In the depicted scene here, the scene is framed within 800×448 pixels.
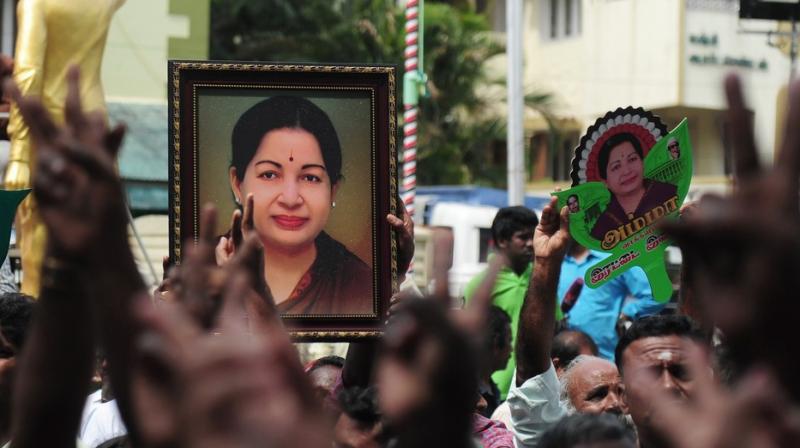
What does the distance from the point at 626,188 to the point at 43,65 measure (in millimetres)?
4611

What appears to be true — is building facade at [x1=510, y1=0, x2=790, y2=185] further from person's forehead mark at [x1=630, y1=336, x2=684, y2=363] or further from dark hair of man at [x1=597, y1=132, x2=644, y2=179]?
person's forehead mark at [x1=630, y1=336, x2=684, y2=363]

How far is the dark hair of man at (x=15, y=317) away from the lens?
4.45 metres

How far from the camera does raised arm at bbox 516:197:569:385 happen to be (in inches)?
171

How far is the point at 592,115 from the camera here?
28516 millimetres

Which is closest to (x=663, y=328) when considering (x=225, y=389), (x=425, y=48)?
(x=225, y=389)

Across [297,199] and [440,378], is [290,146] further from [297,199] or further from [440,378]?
[440,378]

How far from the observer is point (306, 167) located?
4.61 meters

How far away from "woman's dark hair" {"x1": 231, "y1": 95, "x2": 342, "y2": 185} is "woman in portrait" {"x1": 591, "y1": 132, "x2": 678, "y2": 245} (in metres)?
0.92

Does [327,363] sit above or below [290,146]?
below

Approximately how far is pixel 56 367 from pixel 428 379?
2.34 feet

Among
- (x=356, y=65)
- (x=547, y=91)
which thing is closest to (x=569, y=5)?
(x=547, y=91)

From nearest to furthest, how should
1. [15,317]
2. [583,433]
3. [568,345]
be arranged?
[583,433]
[15,317]
[568,345]

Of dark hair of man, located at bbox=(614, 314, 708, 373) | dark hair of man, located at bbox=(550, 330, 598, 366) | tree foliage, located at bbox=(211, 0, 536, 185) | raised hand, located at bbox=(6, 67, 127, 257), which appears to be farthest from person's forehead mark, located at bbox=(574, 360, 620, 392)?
tree foliage, located at bbox=(211, 0, 536, 185)

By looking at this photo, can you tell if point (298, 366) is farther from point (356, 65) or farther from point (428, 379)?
point (356, 65)
